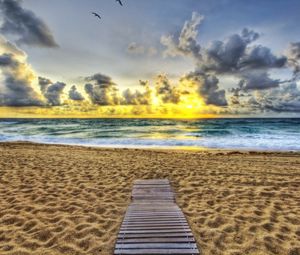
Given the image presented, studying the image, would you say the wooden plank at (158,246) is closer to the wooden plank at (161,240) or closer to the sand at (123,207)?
the wooden plank at (161,240)

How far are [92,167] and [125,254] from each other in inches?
294

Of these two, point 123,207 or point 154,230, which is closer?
point 154,230

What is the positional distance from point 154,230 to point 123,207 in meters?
1.85

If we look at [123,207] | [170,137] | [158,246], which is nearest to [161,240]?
[158,246]

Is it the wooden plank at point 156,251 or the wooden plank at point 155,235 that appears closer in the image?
the wooden plank at point 156,251

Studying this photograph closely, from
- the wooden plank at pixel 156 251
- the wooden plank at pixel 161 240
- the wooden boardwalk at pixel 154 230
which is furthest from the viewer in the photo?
the wooden plank at pixel 161 240

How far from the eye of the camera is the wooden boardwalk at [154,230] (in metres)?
4.05

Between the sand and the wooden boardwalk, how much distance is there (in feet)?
1.21

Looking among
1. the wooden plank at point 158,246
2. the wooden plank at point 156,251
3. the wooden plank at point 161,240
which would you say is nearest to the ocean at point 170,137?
the wooden plank at point 161,240

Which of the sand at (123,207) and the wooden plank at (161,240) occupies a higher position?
the wooden plank at (161,240)

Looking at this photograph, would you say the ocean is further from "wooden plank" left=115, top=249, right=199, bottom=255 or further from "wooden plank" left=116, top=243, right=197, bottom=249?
"wooden plank" left=115, top=249, right=199, bottom=255

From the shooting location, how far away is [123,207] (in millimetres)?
6258

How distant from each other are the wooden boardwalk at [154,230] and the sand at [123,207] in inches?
14.5

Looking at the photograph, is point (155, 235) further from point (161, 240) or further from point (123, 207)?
point (123, 207)
